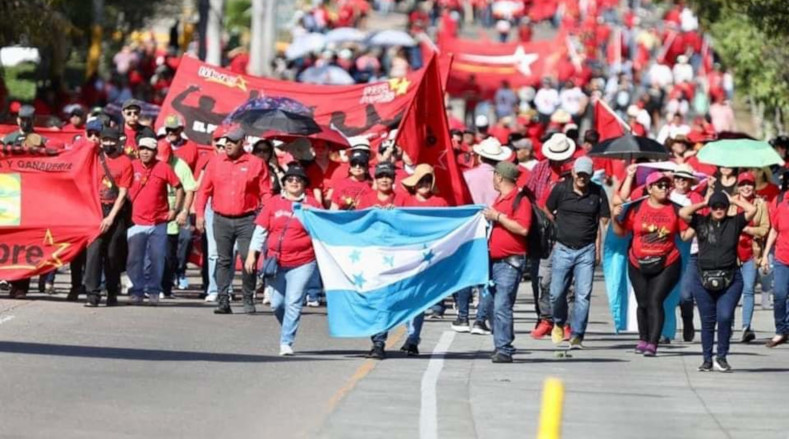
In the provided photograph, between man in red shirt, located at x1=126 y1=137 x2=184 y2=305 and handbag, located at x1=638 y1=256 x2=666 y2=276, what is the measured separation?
567 centimetres

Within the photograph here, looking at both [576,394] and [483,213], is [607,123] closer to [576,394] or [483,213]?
[483,213]

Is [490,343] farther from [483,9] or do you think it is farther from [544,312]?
[483,9]

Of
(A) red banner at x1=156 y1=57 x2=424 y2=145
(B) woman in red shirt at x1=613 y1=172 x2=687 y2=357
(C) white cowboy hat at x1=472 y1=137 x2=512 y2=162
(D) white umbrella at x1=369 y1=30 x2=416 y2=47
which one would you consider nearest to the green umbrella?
(B) woman in red shirt at x1=613 y1=172 x2=687 y2=357

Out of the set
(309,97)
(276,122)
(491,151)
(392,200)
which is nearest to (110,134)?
(276,122)

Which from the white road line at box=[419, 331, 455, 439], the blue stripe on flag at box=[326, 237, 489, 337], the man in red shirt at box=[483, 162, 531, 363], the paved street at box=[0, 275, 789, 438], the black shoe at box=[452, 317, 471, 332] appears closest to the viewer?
the white road line at box=[419, 331, 455, 439]

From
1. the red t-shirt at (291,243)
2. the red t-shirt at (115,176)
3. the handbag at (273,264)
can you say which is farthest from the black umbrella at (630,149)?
the handbag at (273,264)

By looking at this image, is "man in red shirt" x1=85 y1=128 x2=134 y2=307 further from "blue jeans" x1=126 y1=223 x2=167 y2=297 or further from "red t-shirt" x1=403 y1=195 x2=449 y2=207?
"red t-shirt" x1=403 y1=195 x2=449 y2=207

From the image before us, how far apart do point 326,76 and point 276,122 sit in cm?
2875

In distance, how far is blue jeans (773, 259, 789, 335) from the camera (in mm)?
20422

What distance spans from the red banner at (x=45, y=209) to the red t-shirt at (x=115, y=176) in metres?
0.08

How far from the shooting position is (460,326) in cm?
2042

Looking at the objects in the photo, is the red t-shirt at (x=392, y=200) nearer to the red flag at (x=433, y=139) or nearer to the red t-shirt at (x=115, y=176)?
the red t-shirt at (x=115, y=176)

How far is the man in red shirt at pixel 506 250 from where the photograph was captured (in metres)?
17.3

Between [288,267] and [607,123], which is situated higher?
[288,267]
